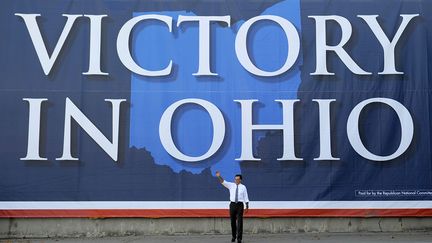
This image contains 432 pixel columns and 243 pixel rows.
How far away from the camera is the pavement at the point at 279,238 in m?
12.4

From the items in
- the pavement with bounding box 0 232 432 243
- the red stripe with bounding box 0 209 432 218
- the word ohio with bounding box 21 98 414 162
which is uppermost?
the word ohio with bounding box 21 98 414 162

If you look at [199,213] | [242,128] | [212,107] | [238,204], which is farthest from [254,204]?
[212,107]

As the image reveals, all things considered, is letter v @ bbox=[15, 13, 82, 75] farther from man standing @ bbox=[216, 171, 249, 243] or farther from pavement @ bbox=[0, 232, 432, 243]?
man standing @ bbox=[216, 171, 249, 243]

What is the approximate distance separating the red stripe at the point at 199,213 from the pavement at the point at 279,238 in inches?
20.0

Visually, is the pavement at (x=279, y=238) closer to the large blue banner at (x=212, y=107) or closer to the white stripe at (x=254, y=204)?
the large blue banner at (x=212, y=107)

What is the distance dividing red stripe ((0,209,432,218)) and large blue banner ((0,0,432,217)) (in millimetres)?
29

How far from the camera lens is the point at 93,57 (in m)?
13.3

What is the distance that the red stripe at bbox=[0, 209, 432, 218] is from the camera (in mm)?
12922

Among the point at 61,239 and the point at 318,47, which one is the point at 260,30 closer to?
the point at 318,47

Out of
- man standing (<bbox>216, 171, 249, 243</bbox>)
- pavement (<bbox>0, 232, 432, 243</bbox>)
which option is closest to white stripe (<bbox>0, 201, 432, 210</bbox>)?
pavement (<bbox>0, 232, 432, 243</bbox>)

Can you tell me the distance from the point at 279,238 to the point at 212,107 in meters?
3.78

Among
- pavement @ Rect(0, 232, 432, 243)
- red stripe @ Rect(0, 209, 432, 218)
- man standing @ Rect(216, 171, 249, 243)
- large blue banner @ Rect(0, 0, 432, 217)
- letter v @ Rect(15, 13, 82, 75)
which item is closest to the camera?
man standing @ Rect(216, 171, 249, 243)

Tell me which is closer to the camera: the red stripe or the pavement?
the pavement

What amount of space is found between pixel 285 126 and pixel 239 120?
1.21m
